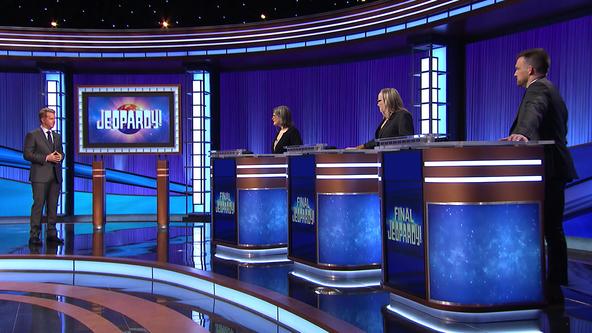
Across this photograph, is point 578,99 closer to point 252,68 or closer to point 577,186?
point 577,186

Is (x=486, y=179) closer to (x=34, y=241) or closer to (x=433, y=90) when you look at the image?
(x=433, y=90)

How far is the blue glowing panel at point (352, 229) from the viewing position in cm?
394

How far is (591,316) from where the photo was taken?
113 inches

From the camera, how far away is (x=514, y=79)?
6750 millimetres

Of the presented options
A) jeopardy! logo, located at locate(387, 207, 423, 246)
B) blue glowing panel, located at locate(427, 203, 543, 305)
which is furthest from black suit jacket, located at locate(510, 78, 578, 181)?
jeopardy! logo, located at locate(387, 207, 423, 246)

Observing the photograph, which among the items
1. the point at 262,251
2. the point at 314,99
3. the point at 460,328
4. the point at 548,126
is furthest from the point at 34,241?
the point at 548,126

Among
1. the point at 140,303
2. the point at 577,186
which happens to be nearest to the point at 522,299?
the point at 140,303

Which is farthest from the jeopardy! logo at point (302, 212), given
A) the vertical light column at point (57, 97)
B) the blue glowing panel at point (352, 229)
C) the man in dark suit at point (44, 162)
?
the vertical light column at point (57, 97)

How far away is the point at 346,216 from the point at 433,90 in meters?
3.84

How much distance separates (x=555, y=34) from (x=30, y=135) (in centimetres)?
562

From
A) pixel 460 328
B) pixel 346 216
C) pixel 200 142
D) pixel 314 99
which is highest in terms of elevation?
pixel 314 99

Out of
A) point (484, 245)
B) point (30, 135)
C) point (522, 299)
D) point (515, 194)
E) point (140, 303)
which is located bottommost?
point (140, 303)

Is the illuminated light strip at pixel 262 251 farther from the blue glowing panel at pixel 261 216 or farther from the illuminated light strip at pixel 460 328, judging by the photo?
the illuminated light strip at pixel 460 328

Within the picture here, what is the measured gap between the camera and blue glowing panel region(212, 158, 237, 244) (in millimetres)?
5285
